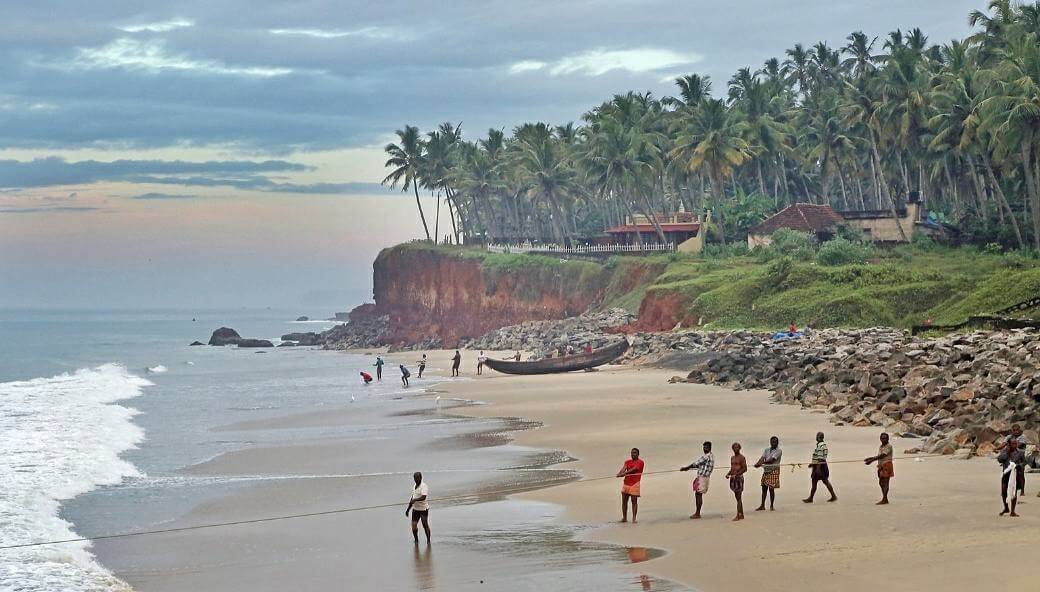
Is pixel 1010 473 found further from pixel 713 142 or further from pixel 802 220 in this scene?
pixel 713 142

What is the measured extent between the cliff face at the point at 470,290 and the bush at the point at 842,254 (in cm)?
1960

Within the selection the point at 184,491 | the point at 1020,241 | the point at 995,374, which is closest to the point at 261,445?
the point at 184,491

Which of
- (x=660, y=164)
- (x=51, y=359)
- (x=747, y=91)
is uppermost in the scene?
(x=747, y=91)

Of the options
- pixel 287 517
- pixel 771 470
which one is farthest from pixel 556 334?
pixel 771 470

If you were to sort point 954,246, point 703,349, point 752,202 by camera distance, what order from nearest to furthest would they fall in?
1. point 703,349
2. point 954,246
3. point 752,202

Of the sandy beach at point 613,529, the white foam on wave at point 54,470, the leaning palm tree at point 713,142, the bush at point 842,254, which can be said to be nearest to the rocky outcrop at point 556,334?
the bush at point 842,254

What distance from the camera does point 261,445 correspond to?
1236 inches

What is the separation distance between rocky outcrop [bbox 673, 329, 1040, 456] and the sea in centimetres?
758

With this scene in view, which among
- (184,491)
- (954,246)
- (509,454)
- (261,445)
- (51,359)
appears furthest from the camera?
(51,359)

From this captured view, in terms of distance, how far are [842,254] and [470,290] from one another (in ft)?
124

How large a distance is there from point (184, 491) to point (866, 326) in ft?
114

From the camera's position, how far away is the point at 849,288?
54.7 metres

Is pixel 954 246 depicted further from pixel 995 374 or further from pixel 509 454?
pixel 509 454

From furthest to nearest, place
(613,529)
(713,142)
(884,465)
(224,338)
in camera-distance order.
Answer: (224,338) < (713,142) < (884,465) < (613,529)
